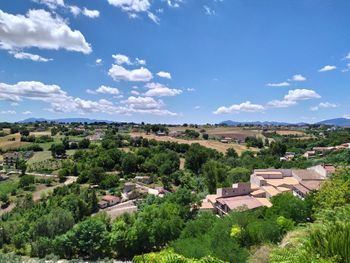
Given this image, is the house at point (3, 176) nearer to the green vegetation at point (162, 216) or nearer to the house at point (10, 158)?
the green vegetation at point (162, 216)

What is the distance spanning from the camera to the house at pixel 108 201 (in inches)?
2435

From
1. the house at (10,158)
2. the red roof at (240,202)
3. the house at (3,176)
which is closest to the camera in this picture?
the red roof at (240,202)

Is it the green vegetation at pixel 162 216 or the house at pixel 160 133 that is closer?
the green vegetation at pixel 162 216

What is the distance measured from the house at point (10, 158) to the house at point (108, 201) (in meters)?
39.4

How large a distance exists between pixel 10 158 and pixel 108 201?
4555 centimetres

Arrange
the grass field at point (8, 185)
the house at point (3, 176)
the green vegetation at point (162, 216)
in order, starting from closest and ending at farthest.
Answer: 1. the green vegetation at point (162, 216)
2. the grass field at point (8, 185)
3. the house at point (3, 176)

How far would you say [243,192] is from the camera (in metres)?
45.2

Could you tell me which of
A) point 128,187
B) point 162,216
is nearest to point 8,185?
point 128,187

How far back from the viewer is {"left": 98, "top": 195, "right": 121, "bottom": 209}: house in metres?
61.8

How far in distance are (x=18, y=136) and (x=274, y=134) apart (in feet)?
302

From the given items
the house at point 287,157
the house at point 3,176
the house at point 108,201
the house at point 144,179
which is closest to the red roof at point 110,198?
the house at point 108,201

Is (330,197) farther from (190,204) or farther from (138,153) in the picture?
(138,153)

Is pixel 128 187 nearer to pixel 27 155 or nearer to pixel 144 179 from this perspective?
pixel 144 179

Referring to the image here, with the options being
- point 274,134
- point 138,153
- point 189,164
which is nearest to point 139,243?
point 189,164
